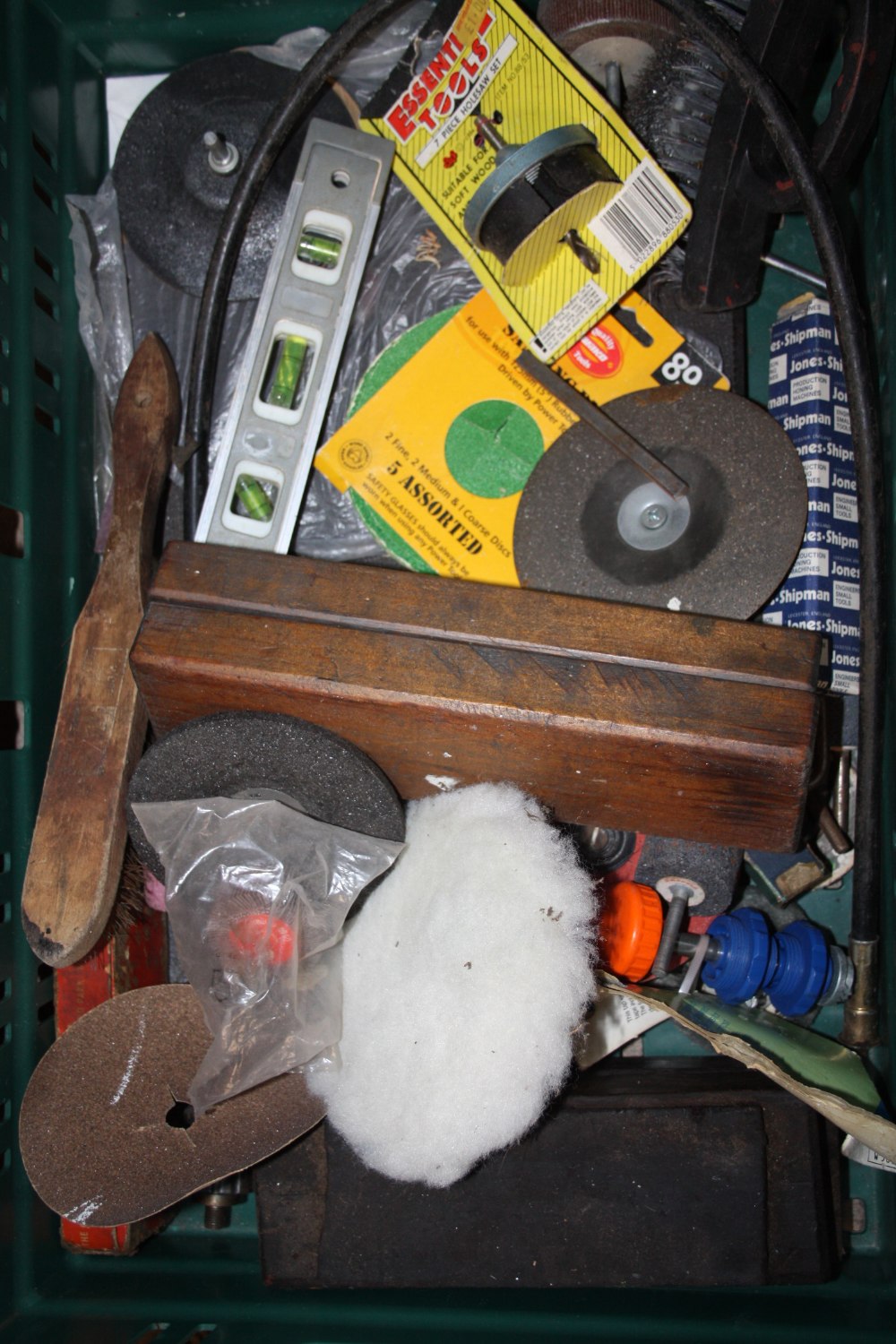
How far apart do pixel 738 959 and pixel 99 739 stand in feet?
1.93

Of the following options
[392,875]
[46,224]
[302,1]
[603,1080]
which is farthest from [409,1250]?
[302,1]

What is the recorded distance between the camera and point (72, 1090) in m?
0.81

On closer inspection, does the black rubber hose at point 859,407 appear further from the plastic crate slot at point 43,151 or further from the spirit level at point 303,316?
the plastic crate slot at point 43,151

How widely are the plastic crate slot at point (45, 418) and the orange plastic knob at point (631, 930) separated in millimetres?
718

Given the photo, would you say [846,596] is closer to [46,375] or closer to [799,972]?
[799,972]

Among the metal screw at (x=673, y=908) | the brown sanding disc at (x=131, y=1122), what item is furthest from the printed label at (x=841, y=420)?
the brown sanding disc at (x=131, y=1122)

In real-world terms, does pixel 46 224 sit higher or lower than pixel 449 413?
higher

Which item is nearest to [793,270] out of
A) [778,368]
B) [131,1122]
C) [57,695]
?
[778,368]

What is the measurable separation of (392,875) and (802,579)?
47 centimetres

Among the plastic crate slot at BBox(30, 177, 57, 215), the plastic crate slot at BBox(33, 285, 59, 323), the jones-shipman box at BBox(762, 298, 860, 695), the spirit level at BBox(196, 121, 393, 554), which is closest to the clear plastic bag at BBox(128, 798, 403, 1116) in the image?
the spirit level at BBox(196, 121, 393, 554)

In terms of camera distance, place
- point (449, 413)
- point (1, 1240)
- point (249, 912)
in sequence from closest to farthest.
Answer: point (249, 912)
point (1, 1240)
point (449, 413)

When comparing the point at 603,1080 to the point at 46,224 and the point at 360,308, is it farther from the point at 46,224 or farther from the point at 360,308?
the point at 46,224

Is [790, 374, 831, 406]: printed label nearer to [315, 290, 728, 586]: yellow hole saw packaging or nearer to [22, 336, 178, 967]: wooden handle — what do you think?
[315, 290, 728, 586]: yellow hole saw packaging

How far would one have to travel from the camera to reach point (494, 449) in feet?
3.17
